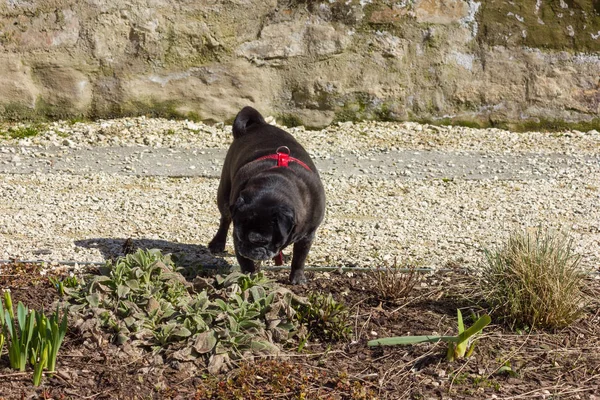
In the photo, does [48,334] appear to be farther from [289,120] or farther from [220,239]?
[289,120]

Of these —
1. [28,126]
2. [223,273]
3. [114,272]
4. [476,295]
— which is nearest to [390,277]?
[476,295]

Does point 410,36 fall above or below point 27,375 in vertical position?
above

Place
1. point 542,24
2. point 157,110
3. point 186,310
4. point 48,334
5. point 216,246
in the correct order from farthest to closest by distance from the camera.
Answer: point 542,24, point 157,110, point 216,246, point 186,310, point 48,334

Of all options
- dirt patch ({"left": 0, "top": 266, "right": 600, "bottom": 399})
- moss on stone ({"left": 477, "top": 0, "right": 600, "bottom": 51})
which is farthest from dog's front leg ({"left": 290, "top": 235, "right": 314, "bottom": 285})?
moss on stone ({"left": 477, "top": 0, "right": 600, "bottom": 51})

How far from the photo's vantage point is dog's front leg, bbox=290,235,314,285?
4.82 meters

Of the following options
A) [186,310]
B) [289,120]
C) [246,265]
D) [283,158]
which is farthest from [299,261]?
[289,120]

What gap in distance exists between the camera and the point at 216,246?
5570 millimetres

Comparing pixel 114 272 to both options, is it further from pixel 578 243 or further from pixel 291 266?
pixel 578 243

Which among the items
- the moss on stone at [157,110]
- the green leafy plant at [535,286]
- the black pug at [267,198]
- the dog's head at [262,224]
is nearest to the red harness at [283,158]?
the black pug at [267,198]

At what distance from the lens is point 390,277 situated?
4461mm

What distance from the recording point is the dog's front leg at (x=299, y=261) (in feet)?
15.8

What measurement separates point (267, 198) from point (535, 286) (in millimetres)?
1536

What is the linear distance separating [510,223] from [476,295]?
1.91 metres

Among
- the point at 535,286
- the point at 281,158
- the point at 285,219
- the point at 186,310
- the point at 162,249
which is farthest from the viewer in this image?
the point at 162,249
